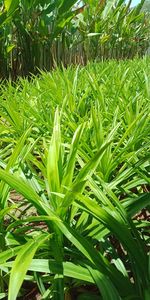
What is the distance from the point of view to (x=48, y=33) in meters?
4.66

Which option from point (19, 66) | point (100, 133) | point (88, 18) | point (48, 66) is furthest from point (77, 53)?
point (100, 133)

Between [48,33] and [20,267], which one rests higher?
[48,33]

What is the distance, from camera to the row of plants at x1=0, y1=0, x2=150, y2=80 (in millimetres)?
4129

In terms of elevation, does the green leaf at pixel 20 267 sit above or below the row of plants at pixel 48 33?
below

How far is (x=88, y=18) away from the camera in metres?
6.29

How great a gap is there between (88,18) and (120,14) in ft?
2.89

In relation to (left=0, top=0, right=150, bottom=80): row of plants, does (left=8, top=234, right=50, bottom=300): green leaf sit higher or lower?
lower

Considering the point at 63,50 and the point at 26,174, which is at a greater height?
the point at 63,50

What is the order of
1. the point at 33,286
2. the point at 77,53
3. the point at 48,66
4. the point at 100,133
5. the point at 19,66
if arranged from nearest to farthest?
the point at 33,286
the point at 100,133
the point at 19,66
the point at 48,66
the point at 77,53

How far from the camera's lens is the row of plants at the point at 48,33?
413cm

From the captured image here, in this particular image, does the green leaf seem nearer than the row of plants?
Yes

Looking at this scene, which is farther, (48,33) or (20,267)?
(48,33)

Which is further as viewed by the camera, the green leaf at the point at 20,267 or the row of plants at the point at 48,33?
the row of plants at the point at 48,33

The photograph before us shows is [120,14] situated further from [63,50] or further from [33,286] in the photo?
[33,286]
